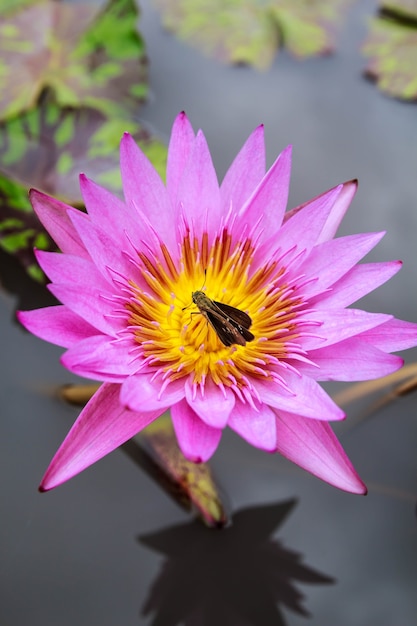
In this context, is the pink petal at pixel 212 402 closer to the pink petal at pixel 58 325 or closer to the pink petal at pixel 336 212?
the pink petal at pixel 58 325

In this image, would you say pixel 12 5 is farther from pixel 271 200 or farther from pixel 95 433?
pixel 95 433

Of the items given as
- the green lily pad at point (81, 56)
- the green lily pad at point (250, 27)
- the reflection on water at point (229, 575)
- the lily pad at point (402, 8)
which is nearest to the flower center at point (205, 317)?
the reflection on water at point (229, 575)

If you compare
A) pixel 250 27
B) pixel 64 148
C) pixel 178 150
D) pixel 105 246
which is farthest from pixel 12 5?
pixel 105 246

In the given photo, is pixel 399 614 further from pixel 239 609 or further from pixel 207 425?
pixel 207 425

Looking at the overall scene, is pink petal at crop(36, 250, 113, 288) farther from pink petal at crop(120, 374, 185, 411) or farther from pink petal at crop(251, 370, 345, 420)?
pink petal at crop(251, 370, 345, 420)

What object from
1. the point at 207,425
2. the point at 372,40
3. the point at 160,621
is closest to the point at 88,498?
the point at 160,621

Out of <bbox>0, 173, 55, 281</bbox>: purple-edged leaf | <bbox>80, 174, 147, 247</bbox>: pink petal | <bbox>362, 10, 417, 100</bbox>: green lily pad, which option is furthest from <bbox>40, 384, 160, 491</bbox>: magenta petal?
<bbox>362, 10, 417, 100</bbox>: green lily pad

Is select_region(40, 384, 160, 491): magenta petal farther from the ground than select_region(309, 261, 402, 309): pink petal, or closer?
closer

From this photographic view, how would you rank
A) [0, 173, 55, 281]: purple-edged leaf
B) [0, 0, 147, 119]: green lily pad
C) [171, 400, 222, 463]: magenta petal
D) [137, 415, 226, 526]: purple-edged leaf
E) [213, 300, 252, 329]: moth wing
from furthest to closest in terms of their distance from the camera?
[0, 0, 147, 119]: green lily pad < [0, 173, 55, 281]: purple-edged leaf < [137, 415, 226, 526]: purple-edged leaf < [213, 300, 252, 329]: moth wing < [171, 400, 222, 463]: magenta petal
